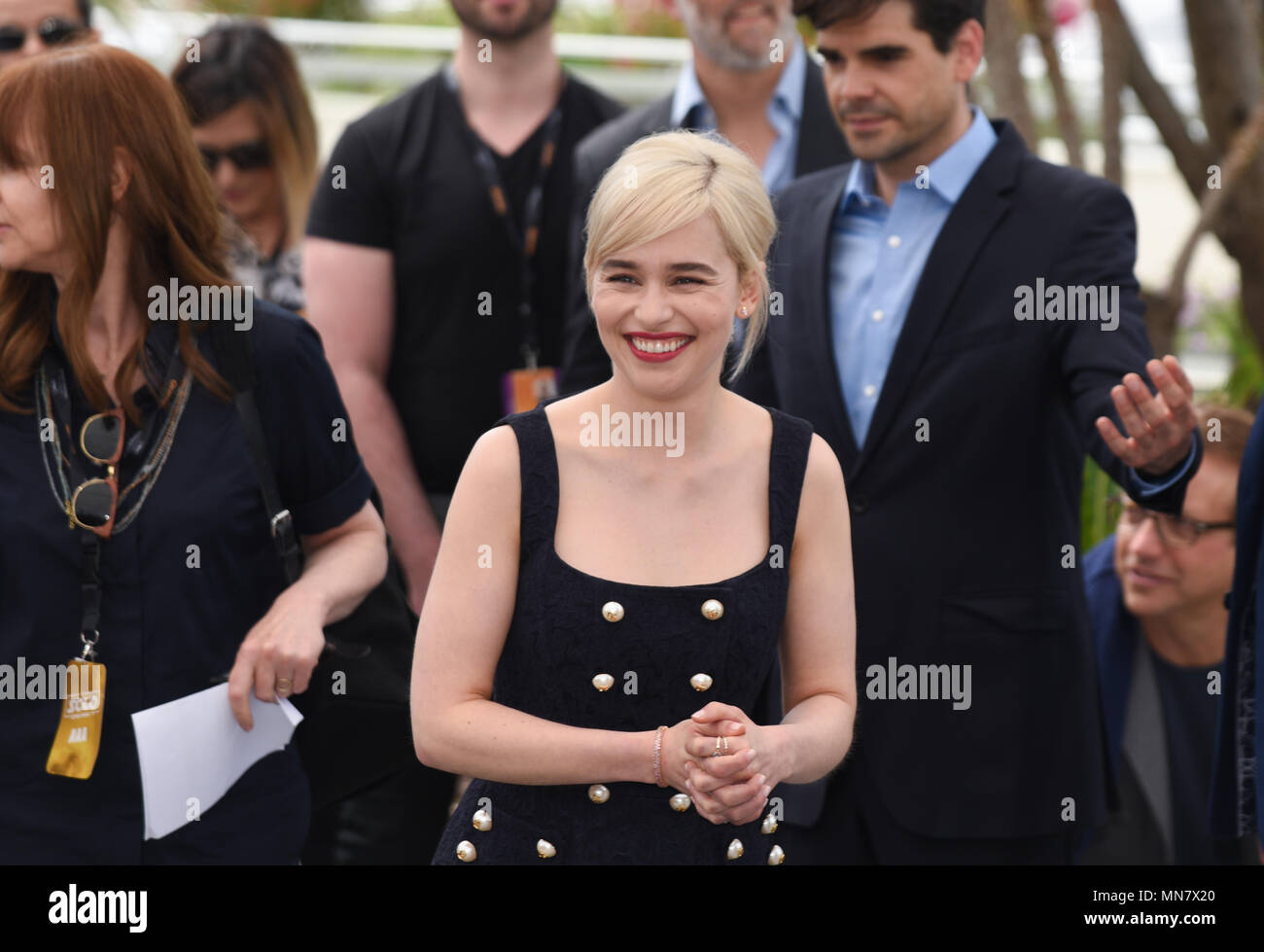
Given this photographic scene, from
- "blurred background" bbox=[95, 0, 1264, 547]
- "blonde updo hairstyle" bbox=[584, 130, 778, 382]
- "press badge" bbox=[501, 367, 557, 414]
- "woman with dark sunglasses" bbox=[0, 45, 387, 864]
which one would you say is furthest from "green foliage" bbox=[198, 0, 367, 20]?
"blonde updo hairstyle" bbox=[584, 130, 778, 382]

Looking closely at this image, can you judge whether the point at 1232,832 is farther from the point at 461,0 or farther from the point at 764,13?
the point at 461,0

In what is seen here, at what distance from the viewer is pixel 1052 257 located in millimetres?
3156

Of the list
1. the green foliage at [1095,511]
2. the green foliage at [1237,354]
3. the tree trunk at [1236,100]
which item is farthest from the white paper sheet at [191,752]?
the tree trunk at [1236,100]

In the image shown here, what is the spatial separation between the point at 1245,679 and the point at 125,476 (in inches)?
79.3

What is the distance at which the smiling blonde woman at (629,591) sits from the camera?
92.8 inches

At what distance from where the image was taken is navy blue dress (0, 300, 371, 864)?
107 inches

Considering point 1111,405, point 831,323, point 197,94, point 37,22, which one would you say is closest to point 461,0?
point 197,94

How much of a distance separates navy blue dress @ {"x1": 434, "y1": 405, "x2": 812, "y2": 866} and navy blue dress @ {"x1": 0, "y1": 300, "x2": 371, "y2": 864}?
2.00ft

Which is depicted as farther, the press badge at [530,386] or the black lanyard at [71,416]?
the press badge at [530,386]

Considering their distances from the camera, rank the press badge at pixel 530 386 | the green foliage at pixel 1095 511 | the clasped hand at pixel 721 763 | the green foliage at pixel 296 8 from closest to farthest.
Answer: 1. the clasped hand at pixel 721 763
2. the press badge at pixel 530 386
3. the green foliage at pixel 1095 511
4. the green foliage at pixel 296 8

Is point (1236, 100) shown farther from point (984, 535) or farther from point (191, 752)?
point (191, 752)

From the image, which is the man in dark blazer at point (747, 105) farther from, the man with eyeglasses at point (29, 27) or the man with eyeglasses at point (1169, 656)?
the man with eyeglasses at point (29, 27)
